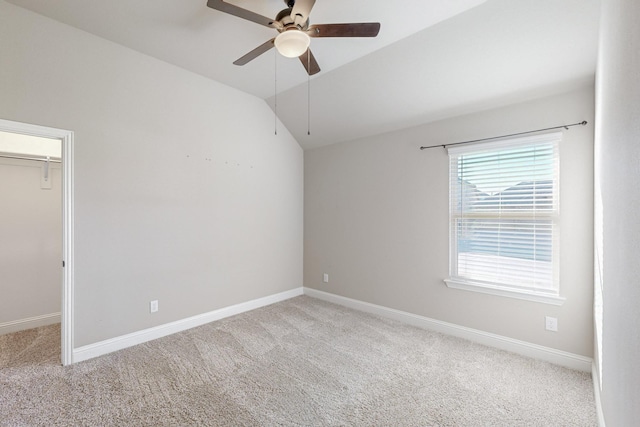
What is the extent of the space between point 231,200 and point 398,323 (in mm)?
2680

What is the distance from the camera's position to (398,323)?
3502 mm

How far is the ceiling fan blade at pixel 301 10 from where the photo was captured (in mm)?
1712

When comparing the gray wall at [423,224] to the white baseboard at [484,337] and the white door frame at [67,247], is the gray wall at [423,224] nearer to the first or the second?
the white baseboard at [484,337]

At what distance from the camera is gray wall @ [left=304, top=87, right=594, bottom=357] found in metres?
2.44

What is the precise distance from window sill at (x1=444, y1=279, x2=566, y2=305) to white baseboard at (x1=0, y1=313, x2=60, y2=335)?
4.76 meters

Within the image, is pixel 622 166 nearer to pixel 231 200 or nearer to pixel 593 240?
pixel 593 240

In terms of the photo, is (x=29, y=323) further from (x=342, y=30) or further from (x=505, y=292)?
(x=505, y=292)

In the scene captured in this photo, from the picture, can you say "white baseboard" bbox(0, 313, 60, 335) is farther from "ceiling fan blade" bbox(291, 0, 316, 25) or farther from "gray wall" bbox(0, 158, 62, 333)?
"ceiling fan blade" bbox(291, 0, 316, 25)

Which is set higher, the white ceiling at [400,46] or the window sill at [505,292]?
the white ceiling at [400,46]

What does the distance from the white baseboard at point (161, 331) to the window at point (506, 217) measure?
8.49ft

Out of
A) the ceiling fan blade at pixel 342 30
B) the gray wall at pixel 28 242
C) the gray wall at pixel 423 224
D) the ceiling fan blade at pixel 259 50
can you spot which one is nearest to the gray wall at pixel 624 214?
the ceiling fan blade at pixel 342 30

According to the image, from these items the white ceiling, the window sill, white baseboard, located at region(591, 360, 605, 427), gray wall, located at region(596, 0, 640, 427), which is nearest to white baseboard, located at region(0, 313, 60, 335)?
the white ceiling

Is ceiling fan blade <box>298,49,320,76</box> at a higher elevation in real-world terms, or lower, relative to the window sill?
higher

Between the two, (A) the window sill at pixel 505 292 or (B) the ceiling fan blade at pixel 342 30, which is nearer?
(B) the ceiling fan blade at pixel 342 30
